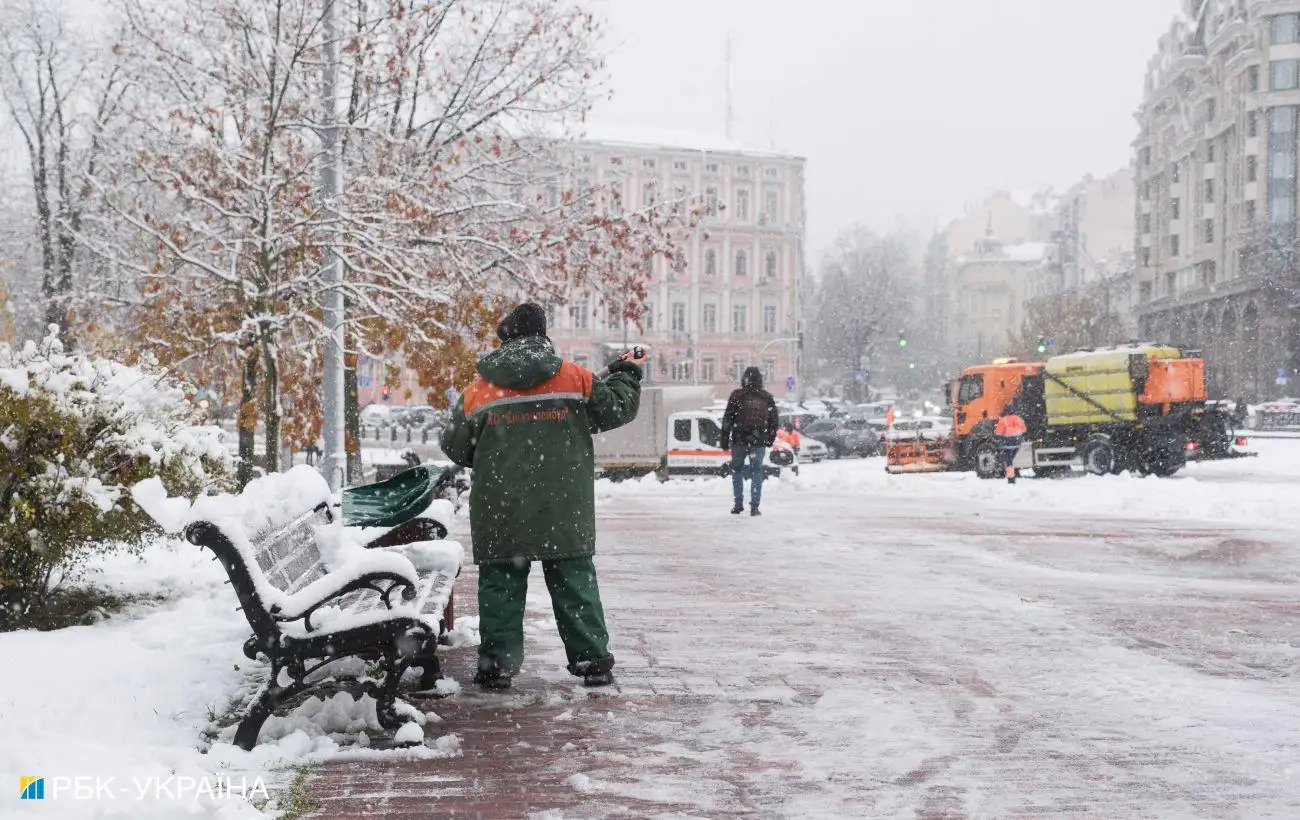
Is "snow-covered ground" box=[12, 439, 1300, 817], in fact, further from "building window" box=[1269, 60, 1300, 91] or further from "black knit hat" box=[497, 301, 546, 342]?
"building window" box=[1269, 60, 1300, 91]

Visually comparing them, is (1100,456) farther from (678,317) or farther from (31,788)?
(678,317)

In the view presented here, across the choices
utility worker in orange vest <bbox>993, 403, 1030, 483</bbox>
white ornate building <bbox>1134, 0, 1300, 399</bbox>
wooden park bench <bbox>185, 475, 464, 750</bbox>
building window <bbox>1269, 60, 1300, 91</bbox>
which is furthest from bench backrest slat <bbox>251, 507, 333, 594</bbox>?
building window <bbox>1269, 60, 1300, 91</bbox>

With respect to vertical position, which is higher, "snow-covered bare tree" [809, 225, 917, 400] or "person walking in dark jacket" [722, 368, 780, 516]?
"snow-covered bare tree" [809, 225, 917, 400]

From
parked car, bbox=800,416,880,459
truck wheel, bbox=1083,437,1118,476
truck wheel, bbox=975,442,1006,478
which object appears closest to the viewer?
truck wheel, bbox=1083,437,1118,476

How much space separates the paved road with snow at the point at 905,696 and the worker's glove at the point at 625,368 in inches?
59.2

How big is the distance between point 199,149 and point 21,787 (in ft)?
35.6

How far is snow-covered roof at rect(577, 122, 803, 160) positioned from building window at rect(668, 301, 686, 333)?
9993 mm

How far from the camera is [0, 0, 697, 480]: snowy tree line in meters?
13.5

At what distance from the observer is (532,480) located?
6.07 m

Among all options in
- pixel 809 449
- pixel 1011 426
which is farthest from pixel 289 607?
pixel 809 449

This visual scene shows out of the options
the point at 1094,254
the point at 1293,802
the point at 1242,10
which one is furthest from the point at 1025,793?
the point at 1094,254

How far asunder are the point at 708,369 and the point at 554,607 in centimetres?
8149

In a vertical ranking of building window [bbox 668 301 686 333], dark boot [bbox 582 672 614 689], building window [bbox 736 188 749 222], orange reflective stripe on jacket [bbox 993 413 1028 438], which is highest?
building window [bbox 736 188 749 222]

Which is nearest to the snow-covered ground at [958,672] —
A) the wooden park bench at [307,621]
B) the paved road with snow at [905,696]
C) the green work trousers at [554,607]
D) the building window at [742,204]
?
the paved road with snow at [905,696]
